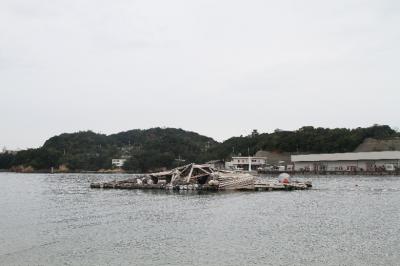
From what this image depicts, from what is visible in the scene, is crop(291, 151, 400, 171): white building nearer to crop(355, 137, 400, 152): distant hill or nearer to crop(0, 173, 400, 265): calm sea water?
A: crop(355, 137, 400, 152): distant hill

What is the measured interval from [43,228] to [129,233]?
22.4 feet

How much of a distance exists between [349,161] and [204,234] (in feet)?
380

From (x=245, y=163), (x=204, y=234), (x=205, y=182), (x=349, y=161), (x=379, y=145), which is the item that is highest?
(x=379, y=145)

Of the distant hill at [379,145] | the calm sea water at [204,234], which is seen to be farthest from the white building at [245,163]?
the calm sea water at [204,234]

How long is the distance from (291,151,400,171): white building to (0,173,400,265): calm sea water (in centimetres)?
8576

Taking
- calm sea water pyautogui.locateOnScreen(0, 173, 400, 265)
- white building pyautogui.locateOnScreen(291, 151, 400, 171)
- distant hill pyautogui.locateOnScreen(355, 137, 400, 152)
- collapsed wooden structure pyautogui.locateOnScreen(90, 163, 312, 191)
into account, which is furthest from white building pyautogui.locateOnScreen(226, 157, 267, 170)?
calm sea water pyautogui.locateOnScreen(0, 173, 400, 265)

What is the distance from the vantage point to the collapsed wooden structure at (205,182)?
69.9 meters

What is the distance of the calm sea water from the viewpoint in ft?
77.3

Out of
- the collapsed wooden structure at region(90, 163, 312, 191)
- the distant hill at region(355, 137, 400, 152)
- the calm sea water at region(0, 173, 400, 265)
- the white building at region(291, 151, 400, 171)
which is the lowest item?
the calm sea water at region(0, 173, 400, 265)

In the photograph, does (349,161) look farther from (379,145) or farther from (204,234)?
(204,234)

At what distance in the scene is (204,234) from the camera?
1196 inches

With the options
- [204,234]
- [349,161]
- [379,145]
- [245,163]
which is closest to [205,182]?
[204,234]

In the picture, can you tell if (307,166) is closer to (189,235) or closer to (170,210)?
(170,210)

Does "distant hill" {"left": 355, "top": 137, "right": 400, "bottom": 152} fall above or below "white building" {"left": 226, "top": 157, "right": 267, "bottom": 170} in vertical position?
above
